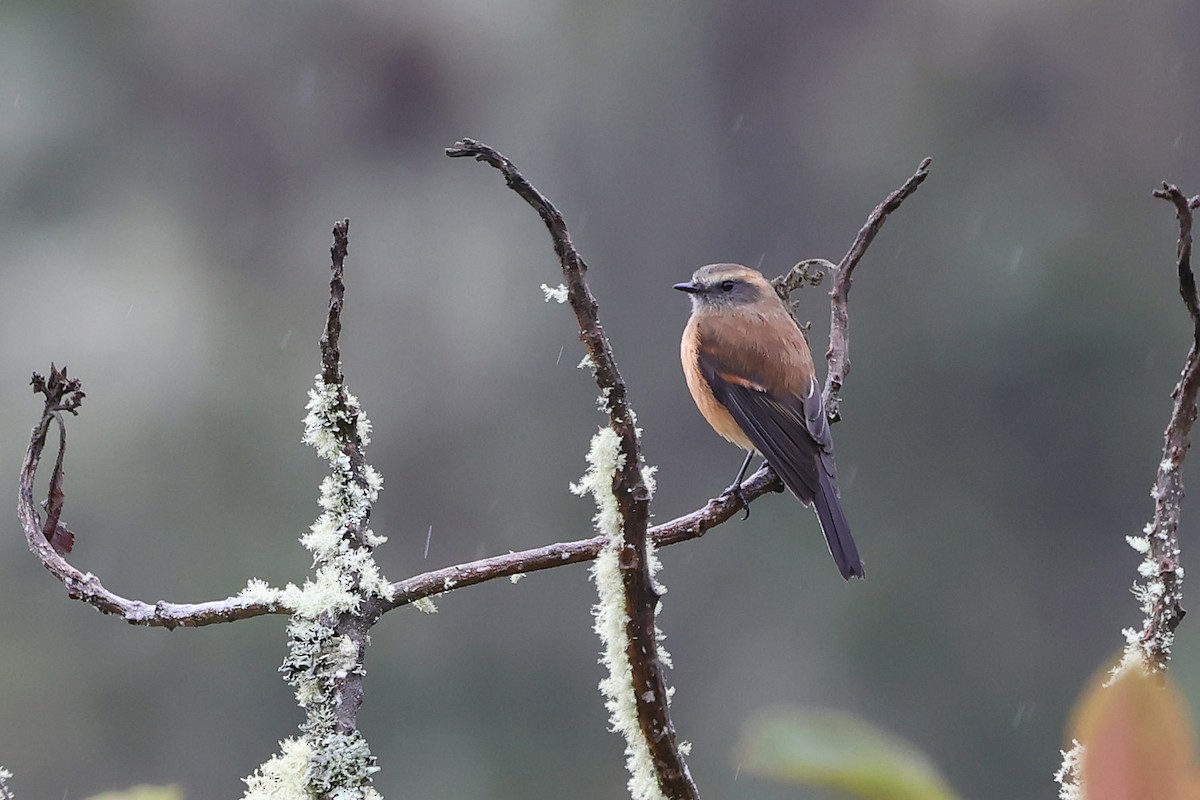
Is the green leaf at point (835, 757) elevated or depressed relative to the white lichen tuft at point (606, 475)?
depressed

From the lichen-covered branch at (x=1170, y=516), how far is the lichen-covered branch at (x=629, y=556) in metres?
0.26

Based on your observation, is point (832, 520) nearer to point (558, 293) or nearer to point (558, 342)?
point (558, 293)

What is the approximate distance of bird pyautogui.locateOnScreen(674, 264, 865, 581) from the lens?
296 centimetres

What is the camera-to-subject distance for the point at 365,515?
0.91m

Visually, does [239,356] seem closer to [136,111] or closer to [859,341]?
[136,111]

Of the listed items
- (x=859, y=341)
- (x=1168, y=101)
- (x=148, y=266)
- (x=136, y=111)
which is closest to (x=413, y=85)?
(x=136, y=111)

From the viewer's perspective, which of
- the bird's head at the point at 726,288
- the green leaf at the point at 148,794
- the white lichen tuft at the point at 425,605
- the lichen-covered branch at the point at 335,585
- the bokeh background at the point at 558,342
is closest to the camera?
the green leaf at the point at 148,794

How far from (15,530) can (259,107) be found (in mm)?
4521

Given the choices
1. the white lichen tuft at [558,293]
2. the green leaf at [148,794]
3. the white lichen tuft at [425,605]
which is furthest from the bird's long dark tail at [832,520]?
the green leaf at [148,794]

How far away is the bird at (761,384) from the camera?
2963 millimetres

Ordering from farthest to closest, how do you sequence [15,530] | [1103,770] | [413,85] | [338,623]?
[413,85], [15,530], [338,623], [1103,770]

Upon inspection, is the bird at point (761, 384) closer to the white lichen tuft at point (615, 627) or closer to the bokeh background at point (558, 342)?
the white lichen tuft at point (615, 627)

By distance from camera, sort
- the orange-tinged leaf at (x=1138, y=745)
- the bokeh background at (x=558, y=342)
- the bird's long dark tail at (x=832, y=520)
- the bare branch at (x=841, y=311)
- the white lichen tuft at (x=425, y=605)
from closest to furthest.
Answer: the orange-tinged leaf at (x=1138, y=745) → the white lichen tuft at (x=425, y=605) → the bare branch at (x=841, y=311) → the bird's long dark tail at (x=832, y=520) → the bokeh background at (x=558, y=342)

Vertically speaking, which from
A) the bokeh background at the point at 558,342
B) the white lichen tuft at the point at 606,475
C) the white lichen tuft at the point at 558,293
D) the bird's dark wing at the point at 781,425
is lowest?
the white lichen tuft at the point at 606,475
